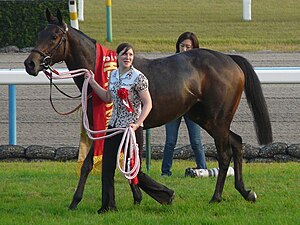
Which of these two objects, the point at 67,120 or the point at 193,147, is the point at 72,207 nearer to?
the point at 193,147

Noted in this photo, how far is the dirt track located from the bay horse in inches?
154

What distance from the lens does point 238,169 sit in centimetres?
894

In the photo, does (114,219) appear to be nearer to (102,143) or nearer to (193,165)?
(102,143)

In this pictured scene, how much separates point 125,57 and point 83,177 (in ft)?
4.10

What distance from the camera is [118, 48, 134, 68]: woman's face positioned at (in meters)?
8.04

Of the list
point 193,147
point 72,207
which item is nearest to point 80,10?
point 193,147

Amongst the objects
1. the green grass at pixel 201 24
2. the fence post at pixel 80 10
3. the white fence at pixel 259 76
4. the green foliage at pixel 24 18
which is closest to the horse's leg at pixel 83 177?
the white fence at pixel 259 76

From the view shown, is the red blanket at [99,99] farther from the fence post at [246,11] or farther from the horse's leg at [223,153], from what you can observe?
the fence post at [246,11]

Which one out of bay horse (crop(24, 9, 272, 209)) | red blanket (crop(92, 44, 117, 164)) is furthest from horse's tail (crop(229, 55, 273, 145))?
red blanket (crop(92, 44, 117, 164))

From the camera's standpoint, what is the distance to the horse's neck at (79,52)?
8.86m

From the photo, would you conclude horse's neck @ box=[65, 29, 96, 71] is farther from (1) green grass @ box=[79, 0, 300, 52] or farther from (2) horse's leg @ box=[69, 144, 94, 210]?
(1) green grass @ box=[79, 0, 300, 52]

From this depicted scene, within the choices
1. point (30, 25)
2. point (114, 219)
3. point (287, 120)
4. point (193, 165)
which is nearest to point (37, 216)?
point (114, 219)

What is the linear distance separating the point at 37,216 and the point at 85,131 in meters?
1.32

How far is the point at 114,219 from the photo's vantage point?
312 inches
